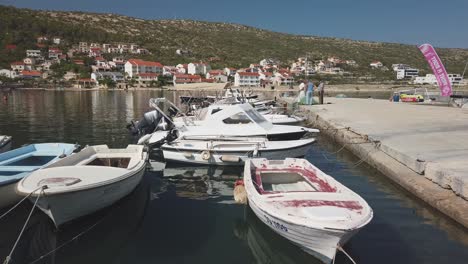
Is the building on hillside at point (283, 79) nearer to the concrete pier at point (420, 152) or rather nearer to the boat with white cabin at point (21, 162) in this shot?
the concrete pier at point (420, 152)

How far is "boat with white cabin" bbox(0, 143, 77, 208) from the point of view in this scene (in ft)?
25.6

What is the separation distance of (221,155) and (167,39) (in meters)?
172

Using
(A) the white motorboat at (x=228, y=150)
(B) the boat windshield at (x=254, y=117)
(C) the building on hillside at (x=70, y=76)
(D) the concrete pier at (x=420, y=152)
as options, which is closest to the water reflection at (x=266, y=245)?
(D) the concrete pier at (x=420, y=152)

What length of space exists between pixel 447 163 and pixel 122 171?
8.86 metres

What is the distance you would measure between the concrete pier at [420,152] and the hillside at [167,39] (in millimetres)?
136767

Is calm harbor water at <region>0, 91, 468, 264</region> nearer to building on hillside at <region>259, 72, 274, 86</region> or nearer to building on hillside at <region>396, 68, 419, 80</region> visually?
building on hillside at <region>259, 72, 274, 86</region>

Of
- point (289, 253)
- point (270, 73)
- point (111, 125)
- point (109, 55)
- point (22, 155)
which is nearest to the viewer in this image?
point (289, 253)

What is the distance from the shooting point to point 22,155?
10.5 metres

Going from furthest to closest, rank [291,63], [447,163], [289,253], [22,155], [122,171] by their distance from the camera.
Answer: [291,63] < [22,155] < [447,163] < [122,171] < [289,253]

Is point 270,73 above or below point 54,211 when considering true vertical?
above

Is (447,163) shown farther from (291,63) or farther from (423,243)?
(291,63)

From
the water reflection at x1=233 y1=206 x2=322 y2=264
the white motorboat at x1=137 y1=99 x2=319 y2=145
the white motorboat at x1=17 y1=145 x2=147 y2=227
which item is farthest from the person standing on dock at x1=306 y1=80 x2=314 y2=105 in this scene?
the water reflection at x1=233 y1=206 x2=322 y2=264

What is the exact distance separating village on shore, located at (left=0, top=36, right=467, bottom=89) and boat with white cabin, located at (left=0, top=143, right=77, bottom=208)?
291 ft

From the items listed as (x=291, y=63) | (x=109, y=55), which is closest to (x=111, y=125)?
(x=109, y=55)
